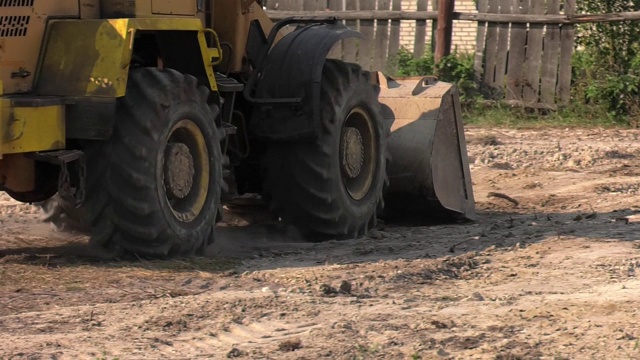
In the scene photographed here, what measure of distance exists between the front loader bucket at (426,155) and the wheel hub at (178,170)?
2402 mm

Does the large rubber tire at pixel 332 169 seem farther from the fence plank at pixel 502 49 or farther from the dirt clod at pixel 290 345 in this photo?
the fence plank at pixel 502 49

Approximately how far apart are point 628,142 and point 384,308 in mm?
8070

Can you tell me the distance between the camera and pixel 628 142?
13500 millimetres

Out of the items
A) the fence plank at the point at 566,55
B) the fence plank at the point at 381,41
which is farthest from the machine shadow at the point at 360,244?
the fence plank at the point at 381,41

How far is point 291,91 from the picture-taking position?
8.46m

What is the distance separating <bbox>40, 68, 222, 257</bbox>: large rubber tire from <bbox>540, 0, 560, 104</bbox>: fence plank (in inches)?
330

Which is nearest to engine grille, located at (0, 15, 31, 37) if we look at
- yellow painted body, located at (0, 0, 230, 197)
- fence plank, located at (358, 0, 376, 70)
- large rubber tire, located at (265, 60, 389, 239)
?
yellow painted body, located at (0, 0, 230, 197)

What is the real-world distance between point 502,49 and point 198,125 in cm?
865

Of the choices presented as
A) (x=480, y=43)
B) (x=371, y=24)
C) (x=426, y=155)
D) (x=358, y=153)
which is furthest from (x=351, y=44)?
(x=358, y=153)

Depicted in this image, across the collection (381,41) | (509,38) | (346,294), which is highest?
(509,38)

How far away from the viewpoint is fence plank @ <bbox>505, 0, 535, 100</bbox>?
1548cm

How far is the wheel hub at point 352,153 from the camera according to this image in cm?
899

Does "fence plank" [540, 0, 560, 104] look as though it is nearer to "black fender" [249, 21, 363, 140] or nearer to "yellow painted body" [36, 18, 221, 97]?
"black fender" [249, 21, 363, 140]

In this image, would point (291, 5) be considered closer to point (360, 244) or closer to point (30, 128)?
point (360, 244)
